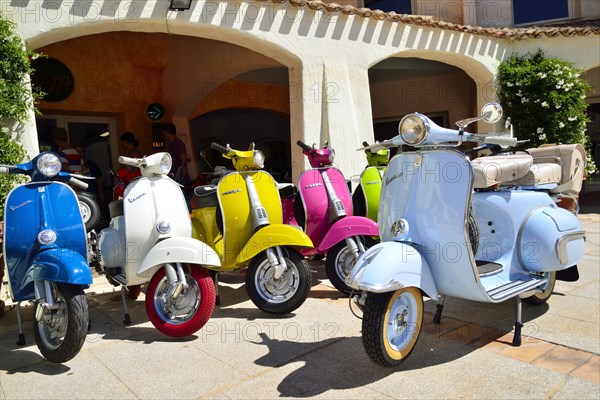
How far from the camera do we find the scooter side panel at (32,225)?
3.05m

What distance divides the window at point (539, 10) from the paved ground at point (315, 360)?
8619 mm

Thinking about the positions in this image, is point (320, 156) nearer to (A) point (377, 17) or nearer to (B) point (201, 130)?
(A) point (377, 17)

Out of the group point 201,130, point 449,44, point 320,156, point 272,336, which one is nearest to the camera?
point 272,336

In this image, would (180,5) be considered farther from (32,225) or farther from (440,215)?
(440,215)

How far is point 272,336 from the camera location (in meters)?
3.25

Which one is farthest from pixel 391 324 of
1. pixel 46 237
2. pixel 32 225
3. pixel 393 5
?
pixel 393 5

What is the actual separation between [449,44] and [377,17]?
1498 millimetres

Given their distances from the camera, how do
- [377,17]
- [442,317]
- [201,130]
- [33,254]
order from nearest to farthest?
[33,254]
[442,317]
[377,17]
[201,130]

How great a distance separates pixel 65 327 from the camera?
284 cm

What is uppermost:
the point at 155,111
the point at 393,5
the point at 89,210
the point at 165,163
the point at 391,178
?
the point at 393,5

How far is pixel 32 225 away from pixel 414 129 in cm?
248

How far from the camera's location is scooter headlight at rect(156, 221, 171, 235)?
11.0 feet

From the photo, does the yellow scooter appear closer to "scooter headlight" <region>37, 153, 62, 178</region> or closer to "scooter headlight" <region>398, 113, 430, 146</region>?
"scooter headlight" <region>37, 153, 62, 178</region>

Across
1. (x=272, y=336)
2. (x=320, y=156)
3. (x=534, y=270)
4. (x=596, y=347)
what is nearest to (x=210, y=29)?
(x=320, y=156)
